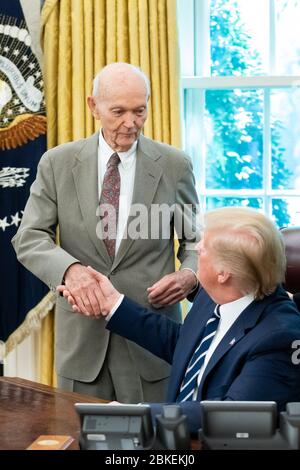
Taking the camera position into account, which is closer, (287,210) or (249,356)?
(249,356)

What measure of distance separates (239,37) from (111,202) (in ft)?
5.25

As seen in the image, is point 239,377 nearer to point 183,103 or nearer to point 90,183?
point 90,183

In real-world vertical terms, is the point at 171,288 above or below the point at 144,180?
below

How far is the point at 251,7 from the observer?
419cm


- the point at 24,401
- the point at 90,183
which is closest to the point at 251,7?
the point at 90,183

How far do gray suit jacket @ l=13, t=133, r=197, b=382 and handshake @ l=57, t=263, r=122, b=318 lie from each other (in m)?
0.18

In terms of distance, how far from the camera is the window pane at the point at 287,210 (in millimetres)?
4195

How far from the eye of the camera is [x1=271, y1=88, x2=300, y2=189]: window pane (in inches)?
164

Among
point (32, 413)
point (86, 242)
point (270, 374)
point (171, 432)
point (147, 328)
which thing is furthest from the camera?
point (86, 242)

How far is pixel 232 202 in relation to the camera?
13.9 feet

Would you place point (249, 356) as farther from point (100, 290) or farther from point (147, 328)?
point (100, 290)

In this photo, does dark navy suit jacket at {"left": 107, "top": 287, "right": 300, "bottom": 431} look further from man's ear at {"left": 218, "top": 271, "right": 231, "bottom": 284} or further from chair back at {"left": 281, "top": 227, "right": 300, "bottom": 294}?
chair back at {"left": 281, "top": 227, "right": 300, "bottom": 294}

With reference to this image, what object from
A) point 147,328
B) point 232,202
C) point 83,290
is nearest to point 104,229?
point 83,290

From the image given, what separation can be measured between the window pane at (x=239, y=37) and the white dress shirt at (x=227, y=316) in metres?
2.14
